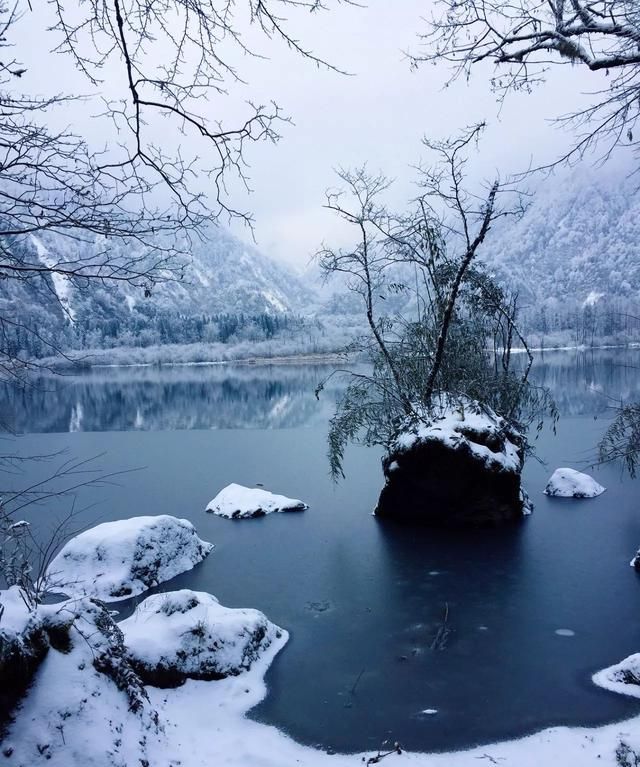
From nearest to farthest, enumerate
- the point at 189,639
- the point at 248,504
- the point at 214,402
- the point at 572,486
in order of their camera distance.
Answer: the point at 189,639
the point at 248,504
the point at 572,486
the point at 214,402

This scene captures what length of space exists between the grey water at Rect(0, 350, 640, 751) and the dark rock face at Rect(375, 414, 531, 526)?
62 centimetres

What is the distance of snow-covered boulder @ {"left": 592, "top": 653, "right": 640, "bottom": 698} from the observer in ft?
21.6

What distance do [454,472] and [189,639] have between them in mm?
8005

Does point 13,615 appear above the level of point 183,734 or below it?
above

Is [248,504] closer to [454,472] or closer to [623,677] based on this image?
[454,472]

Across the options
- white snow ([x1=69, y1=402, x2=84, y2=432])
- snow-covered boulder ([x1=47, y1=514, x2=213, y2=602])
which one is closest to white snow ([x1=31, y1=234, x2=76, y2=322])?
snow-covered boulder ([x1=47, y1=514, x2=213, y2=602])

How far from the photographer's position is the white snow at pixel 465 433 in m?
13.3

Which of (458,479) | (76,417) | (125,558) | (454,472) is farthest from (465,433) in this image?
(76,417)

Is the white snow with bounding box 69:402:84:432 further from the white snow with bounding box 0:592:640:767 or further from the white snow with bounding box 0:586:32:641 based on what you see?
the white snow with bounding box 0:586:32:641

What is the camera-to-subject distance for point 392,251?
50.5 feet

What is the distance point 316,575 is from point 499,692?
4774 mm

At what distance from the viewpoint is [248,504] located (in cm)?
1541

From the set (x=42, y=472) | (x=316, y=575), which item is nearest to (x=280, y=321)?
(x=42, y=472)

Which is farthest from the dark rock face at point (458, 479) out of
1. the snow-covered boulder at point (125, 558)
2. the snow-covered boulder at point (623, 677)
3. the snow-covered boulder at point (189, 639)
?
the snow-covered boulder at point (189, 639)
